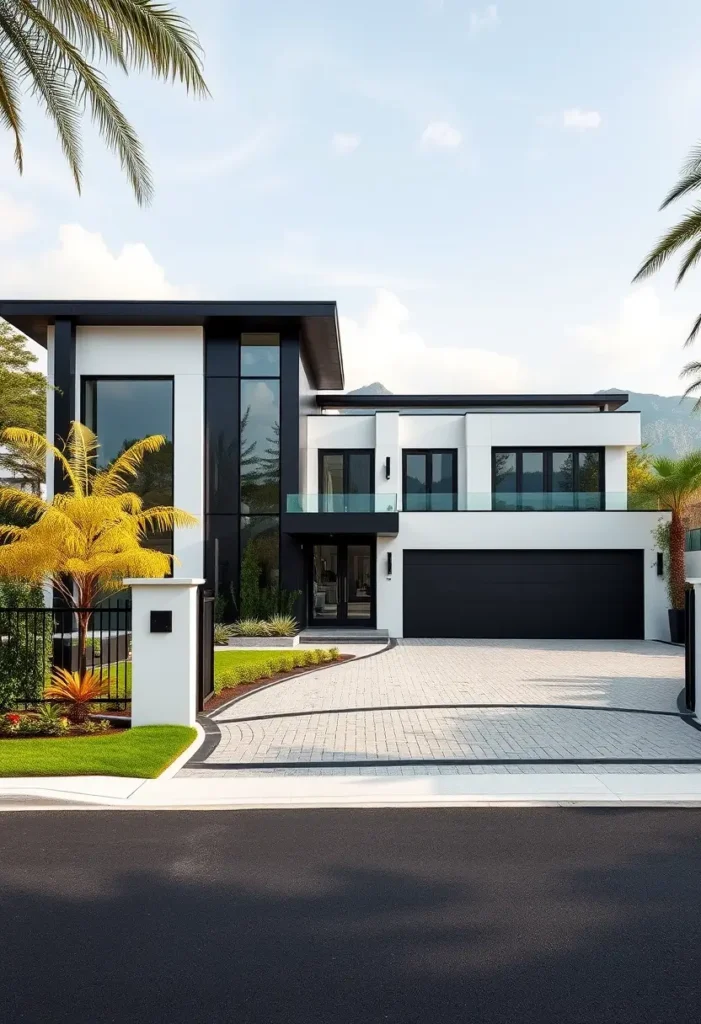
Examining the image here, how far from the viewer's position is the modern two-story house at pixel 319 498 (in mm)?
23016

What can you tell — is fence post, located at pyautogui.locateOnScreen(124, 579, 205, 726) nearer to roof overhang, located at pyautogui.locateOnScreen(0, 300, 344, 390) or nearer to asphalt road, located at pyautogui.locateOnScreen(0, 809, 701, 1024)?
asphalt road, located at pyautogui.locateOnScreen(0, 809, 701, 1024)

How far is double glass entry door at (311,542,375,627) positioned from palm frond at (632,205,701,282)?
1229 centimetres

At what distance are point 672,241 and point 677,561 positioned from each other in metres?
11.0

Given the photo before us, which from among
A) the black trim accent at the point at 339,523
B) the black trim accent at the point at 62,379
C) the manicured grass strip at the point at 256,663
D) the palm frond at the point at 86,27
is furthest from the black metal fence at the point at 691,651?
the black trim accent at the point at 62,379

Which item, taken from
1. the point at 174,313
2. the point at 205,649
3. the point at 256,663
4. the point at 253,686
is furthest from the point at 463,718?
the point at 174,313

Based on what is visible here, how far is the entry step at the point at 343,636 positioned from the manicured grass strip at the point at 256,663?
3643mm

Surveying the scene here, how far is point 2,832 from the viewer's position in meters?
6.40

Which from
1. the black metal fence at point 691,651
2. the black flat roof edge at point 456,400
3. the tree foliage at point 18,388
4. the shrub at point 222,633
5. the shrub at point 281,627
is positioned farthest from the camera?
the tree foliage at point 18,388

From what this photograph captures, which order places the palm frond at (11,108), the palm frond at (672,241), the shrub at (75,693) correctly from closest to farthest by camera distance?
the palm frond at (11,108) < the shrub at (75,693) < the palm frond at (672,241)

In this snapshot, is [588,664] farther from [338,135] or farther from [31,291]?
[31,291]

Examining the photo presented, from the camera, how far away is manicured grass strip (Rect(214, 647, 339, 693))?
14.1 m

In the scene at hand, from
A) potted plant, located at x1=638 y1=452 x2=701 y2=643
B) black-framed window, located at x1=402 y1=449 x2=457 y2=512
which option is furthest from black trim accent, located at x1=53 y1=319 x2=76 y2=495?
potted plant, located at x1=638 y1=452 x2=701 y2=643

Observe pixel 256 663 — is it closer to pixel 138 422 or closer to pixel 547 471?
pixel 138 422

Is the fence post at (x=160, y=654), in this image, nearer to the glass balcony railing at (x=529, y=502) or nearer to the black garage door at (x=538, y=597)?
the black garage door at (x=538, y=597)
